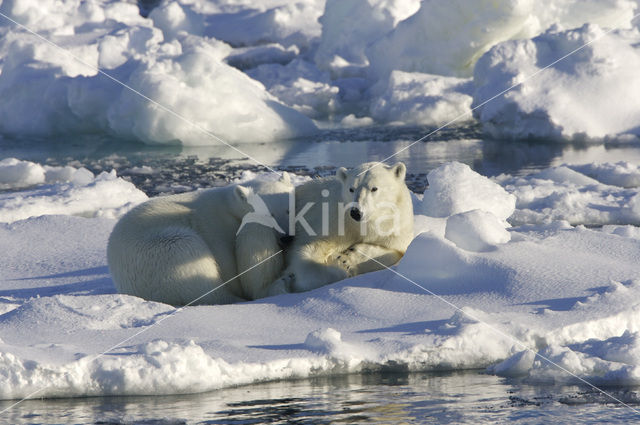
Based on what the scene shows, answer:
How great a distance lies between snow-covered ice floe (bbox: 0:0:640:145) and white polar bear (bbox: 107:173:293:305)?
8418 millimetres

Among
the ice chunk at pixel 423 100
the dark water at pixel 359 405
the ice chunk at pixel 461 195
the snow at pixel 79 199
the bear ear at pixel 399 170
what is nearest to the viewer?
the dark water at pixel 359 405

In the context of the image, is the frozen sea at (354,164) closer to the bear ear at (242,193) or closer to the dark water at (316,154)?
the dark water at (316,154)

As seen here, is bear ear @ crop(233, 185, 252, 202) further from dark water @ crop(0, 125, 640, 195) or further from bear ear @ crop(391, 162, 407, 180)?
dark water @ crop(0, 125, 640, 195)

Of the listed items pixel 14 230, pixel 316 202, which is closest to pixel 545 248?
pixel 316 202

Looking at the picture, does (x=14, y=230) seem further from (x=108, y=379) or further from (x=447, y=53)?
(x=447, y=53)

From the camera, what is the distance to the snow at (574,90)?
41.4 feet

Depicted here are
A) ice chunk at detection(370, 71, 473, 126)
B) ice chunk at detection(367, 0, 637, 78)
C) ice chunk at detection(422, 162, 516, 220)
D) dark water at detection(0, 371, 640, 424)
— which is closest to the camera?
dark water at detection(0, 371, 640, 424)

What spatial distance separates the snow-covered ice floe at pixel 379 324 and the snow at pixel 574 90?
7152 millimetres

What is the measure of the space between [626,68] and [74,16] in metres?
15.9

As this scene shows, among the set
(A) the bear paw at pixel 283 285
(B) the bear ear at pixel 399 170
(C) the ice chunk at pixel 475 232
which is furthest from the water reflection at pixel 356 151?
(A) the bear paw at pixel 283 285

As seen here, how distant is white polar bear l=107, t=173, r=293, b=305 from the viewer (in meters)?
4.98

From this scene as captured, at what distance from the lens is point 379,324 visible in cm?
430

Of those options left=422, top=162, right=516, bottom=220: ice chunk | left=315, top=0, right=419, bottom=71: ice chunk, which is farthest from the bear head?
left=315, top=0, right=419, bottom=71: ice chunk

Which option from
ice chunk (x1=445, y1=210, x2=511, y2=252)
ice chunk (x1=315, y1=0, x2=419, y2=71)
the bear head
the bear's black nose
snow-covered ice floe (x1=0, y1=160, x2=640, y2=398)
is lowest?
snow-covered ice floe (x1=0, y1=160, x2=640, y2=398)
